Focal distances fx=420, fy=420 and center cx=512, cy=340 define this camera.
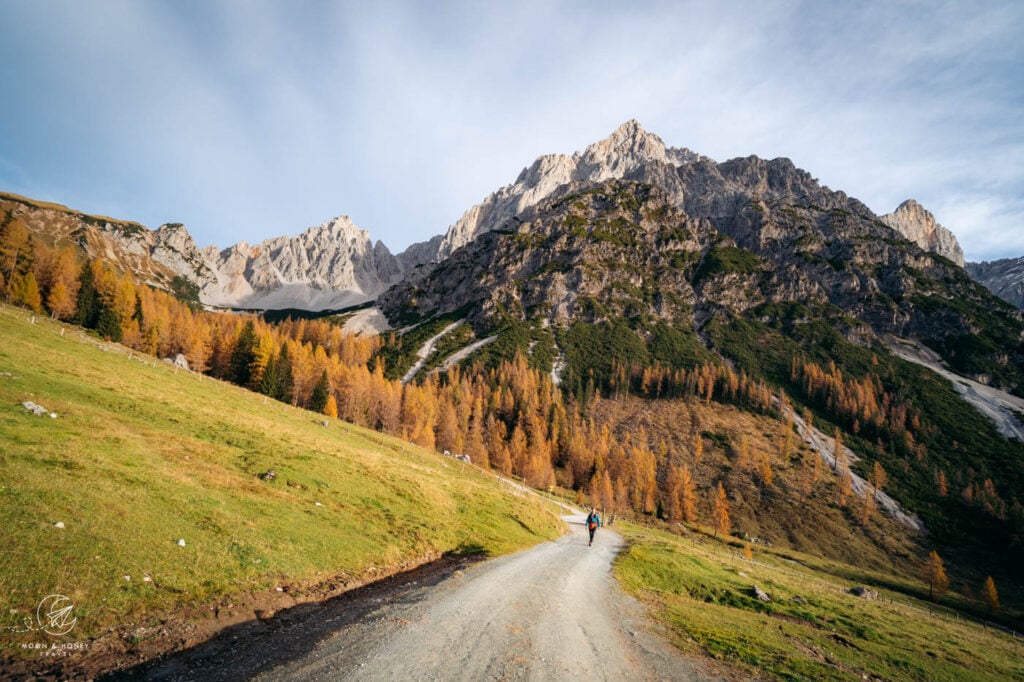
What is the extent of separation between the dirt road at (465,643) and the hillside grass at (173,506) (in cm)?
357

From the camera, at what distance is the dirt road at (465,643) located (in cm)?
1044

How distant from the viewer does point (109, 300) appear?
9488cm

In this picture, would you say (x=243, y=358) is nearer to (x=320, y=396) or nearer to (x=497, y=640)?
(x=320, y=396)

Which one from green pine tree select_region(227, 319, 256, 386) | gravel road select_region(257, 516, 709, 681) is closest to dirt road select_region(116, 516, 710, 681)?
gravel road select_region(257, 516, 709, 681)

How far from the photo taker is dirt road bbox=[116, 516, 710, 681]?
10.4 metres

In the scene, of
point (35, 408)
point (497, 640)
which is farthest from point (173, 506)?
point (497, 640)

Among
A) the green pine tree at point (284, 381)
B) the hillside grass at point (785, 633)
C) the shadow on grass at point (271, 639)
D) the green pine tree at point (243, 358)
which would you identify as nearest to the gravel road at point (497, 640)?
the shadow on grass at point (271, 639)

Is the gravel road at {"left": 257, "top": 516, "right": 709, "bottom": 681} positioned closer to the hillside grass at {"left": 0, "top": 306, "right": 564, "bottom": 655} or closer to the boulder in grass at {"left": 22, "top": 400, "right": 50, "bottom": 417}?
the hillside grass at {"left": 0, "top": 306, "right": 564, "bottom": 655}

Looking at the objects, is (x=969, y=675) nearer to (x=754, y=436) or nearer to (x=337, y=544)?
(x=337, y=544)

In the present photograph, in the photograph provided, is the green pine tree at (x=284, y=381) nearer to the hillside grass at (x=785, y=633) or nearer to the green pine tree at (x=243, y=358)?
the green pine tree at (x=243, y=358)

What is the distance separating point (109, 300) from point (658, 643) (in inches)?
4979

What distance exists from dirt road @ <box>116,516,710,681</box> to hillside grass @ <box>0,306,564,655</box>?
3567mm

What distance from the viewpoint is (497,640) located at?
43.7 ft

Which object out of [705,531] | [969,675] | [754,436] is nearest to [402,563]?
[969,675]
